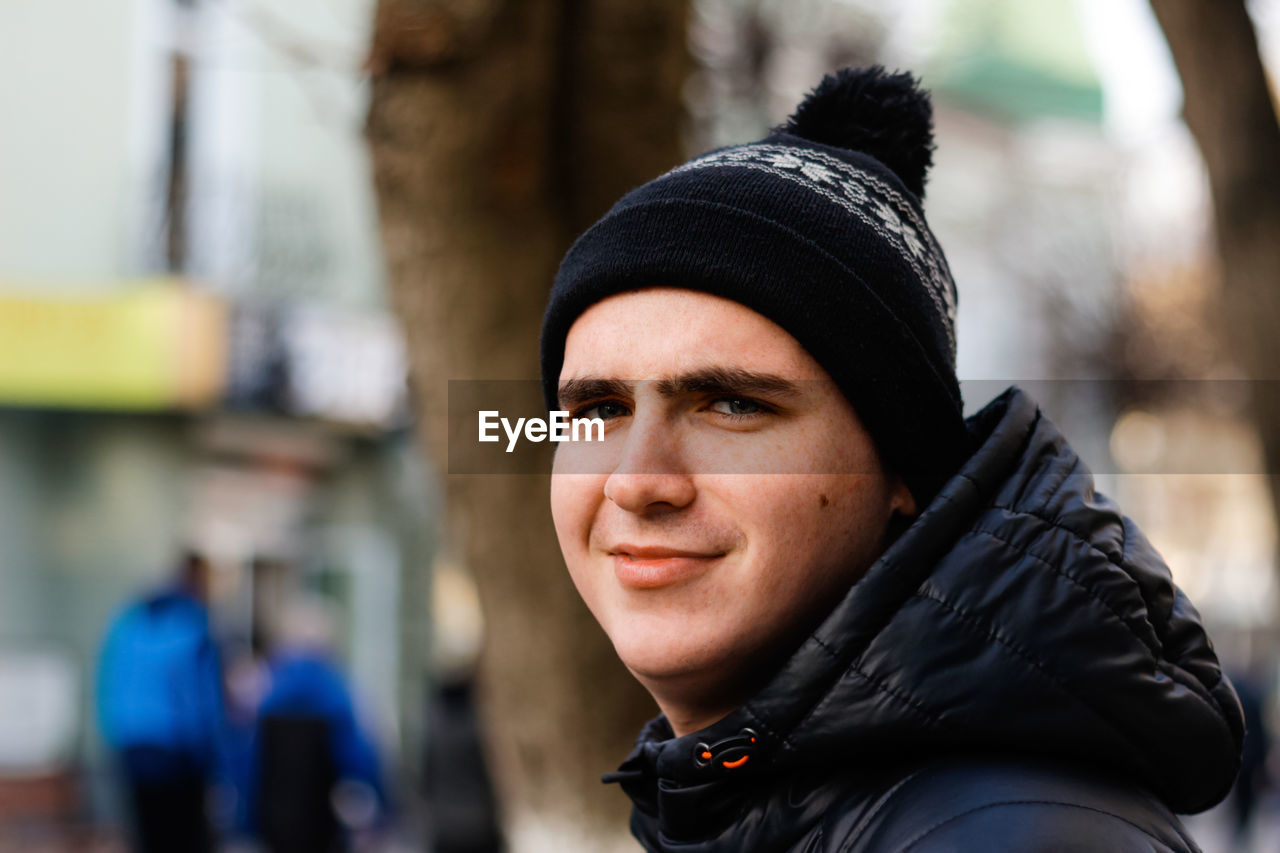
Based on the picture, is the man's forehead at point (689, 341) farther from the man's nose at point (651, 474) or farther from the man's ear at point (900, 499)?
the man's ear at point (900, 499)

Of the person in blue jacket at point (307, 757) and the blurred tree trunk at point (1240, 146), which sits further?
the person in blue jacket at point (307, 757)

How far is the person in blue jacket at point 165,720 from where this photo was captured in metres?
7.31

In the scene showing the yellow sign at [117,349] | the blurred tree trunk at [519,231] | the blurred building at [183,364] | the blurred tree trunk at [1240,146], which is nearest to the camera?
the blurred tree trunk at [519,231]

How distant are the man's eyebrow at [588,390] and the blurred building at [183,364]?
914 centimetres

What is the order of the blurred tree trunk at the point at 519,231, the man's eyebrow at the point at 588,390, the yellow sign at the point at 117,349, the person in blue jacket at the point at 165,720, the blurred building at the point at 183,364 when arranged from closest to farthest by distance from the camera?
the man's eyebrow at the point at 588,390 < the blurred tree trunk at the point at 519,231 < the person in blue jacket at the point at 165,720 < the yellow sign at the point at 117,349 < the blurred building at the point at 183,364

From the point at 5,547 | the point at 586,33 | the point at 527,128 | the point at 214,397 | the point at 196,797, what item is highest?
the point at 586,33

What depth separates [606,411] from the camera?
1.77m

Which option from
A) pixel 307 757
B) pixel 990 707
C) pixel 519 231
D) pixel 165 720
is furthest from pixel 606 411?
pixel 165 720

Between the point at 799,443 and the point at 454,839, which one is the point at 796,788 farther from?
the point at 454,839

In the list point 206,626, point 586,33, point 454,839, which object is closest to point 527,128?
point 586,33

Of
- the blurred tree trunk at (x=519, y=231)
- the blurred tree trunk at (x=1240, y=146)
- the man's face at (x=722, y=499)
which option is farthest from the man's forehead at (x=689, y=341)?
the blurred tree trunk at (x=1240, y=146)

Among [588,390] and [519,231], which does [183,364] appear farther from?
[588,390]

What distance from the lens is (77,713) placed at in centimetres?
1116

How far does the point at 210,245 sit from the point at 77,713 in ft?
14.6
